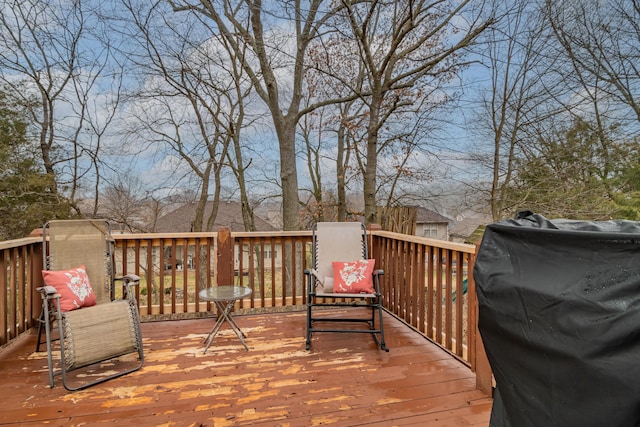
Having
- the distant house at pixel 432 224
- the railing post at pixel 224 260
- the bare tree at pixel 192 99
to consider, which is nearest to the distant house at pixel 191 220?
the bare tree at pixel 192 99

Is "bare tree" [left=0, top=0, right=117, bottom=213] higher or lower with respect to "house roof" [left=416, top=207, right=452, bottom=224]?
higher

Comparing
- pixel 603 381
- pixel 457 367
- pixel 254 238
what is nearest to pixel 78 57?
pixel 254 238

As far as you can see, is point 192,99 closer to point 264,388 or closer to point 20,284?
point 20,284

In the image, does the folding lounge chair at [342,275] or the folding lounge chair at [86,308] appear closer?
the folding lounge chair at [86,308]

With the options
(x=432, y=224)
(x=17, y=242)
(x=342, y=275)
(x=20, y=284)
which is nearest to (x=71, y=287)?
(x=17, y=242)

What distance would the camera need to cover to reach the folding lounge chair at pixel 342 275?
319 cm

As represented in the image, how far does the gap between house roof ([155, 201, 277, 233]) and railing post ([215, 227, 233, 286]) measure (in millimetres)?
4723

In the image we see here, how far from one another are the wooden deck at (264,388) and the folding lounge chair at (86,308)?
7.3 inches

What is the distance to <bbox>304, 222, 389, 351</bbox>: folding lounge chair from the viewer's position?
319 cm

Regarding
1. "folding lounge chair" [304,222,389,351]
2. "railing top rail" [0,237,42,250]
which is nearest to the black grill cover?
"folding lounge chair" [304,222,389,351]

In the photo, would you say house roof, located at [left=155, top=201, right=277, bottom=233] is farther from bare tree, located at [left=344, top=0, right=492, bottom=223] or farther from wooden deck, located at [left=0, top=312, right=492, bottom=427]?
wooden deck, located at [left=0, top=312, right=492, bottom=427]

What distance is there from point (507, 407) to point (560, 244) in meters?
0.54

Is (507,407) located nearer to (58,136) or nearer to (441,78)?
(441,78)

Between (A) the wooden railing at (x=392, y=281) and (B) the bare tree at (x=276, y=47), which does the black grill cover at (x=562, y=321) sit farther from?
(B) the bare tree at (x=276, y=47)
